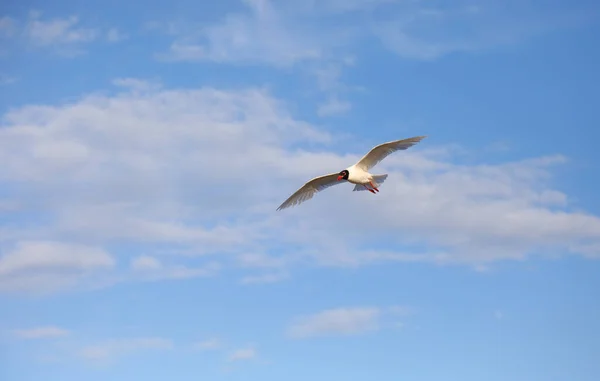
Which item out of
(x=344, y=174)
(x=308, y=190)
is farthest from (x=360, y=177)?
(x=308, y=190)

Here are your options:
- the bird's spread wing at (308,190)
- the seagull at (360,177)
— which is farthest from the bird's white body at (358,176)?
the bird's spread wing at (308,190)

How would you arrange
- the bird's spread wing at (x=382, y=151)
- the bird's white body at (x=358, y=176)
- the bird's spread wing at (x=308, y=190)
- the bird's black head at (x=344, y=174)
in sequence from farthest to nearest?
the bird's spread wing at (x=308, y=190), the bird's black head at (x=344, y=174), the bird's white body at (x=358, y=176), the bird's spread wing at (x=382, y=151)

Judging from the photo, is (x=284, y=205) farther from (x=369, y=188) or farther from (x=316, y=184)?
(x=369, y=188)

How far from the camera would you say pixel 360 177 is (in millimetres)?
61750

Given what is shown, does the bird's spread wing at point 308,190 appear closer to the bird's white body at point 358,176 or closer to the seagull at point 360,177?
the seagull at point 360,177

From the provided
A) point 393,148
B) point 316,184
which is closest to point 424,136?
point 393,148

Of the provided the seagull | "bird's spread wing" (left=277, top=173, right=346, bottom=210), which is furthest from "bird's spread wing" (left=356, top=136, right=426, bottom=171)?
"bird's spread wing" (left=277, top=173, right=346, bottom=210)

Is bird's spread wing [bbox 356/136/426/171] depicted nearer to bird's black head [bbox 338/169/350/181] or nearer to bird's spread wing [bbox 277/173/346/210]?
bird's black head [bbox 338/169/350/181]

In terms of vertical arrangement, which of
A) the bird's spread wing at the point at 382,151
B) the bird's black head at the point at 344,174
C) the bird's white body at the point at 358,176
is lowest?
the bird's white body at the point at 358,176

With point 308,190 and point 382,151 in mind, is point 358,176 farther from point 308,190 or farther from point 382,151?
point 308,190

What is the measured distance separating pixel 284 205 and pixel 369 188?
7.32 meters

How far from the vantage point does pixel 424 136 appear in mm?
57094

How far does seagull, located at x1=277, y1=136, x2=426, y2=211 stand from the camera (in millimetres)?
60338

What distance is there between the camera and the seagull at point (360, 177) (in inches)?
2375
